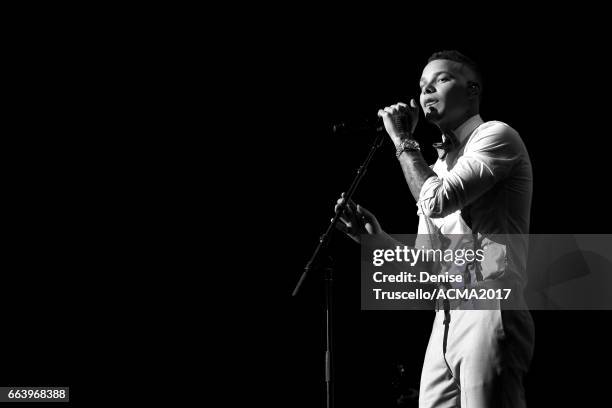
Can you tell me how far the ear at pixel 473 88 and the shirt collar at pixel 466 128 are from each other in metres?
0.07

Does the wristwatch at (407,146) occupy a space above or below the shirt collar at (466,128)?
below

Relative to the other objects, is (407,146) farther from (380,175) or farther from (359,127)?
(380,175)

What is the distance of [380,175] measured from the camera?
11.5 ft

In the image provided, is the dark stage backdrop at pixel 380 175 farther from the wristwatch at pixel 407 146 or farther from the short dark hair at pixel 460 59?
the wristwatch at pixel 407 146

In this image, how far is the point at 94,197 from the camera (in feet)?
11.3

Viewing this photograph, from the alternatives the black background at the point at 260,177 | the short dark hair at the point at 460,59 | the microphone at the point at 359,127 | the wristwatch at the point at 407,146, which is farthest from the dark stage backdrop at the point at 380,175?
the wristwatch at the point at 407,146

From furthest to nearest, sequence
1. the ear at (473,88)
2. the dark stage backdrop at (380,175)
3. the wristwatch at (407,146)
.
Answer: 1. the dark stage backdrop at (380,175)
2. the ear at (473,88)
3. the wristwatch at (407,146)

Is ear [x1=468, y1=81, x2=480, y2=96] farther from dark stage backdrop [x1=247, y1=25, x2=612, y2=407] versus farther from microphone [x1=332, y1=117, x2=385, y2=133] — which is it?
dark stage backdrop [x1=247, y1=25, x2=612, y2=407]

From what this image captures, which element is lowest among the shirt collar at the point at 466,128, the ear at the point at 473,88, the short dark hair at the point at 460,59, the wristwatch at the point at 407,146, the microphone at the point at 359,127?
the wristwatch at the point at 407,146

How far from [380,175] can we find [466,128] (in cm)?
156

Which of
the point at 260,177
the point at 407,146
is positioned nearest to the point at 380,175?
the point at 260,177

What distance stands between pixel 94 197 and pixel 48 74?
66 cm

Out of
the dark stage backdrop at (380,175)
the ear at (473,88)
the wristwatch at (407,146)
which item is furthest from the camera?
the dark stage backdrop at (380,175)

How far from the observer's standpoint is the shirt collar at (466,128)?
1941mm
